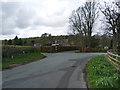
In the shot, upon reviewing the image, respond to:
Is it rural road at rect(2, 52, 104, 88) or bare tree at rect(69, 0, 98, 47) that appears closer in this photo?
rural road at rect(2, 52, 104, 88)

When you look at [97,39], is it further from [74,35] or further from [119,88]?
[119,88]

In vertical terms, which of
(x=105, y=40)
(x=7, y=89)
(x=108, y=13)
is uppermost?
(x=108, y=13)

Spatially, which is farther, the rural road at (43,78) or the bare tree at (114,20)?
the bare tree at (114,20)

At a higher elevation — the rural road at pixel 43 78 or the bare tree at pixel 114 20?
the bare tree at pixel 114 20

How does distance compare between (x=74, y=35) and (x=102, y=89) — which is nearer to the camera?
(x=102, y=89)

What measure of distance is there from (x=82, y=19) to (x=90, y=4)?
478 cm

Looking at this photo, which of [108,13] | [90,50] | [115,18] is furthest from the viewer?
[90,50]

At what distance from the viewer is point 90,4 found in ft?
144

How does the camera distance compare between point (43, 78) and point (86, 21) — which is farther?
point (86, 21)

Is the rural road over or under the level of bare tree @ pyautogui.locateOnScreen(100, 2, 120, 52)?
under

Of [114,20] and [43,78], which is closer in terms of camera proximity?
[43,78]

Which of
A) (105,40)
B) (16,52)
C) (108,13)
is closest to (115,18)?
(108,13)

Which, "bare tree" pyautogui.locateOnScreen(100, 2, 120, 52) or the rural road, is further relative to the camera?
"bare tree" pyautogui.locateOnScreen(100, 2, 120, 52)

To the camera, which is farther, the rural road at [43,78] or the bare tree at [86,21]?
the bare tree at [86,21]
